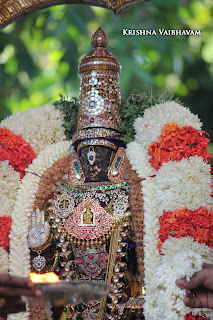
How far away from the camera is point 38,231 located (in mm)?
4703

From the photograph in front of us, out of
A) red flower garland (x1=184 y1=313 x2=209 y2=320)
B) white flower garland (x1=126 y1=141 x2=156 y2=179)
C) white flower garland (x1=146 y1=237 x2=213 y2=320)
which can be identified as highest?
white flower garland (x1=126 y1=141 x2=156 y2=179)

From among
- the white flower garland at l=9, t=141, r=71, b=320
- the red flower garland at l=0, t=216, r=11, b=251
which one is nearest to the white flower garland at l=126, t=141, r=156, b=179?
the white flower garland at l=9, t=141, r=71, b=320

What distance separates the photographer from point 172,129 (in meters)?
4.48

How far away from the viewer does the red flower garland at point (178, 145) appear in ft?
14.4

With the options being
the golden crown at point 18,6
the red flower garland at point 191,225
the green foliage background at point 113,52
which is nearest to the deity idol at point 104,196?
the red flower garland at point 191,225

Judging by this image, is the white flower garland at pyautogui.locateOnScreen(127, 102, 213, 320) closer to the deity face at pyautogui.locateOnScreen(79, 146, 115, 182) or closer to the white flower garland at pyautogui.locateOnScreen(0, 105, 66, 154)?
the deity face at pyautogui.locateOnScreen(79, 146, 115, 182)

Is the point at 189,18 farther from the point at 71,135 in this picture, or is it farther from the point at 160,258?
the point at 160,258

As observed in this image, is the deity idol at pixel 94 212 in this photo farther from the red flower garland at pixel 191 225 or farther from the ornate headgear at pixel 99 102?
the red flower garland at pixel 191 225

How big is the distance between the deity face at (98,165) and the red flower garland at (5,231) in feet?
2.49

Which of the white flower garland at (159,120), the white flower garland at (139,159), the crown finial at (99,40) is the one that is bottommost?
the white flower garland at (139,159)

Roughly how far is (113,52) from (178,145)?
76.1 inches

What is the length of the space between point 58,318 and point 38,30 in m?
3.80

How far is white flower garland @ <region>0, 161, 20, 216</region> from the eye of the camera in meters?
4.79

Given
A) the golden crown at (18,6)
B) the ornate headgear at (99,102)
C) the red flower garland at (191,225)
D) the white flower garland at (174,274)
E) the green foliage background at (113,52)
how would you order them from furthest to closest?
the green foliage background at (113,52), the ornate headgear at (99,102), the golden crown at (18,6), the red flower garland at (191,225), the white flower garland at (174,274)
